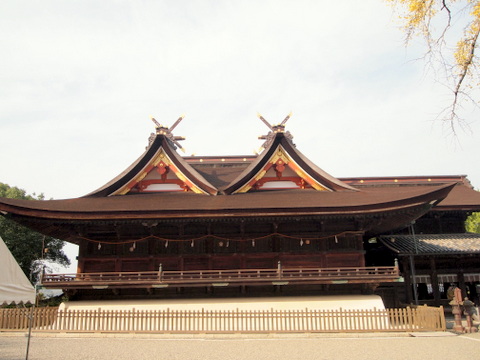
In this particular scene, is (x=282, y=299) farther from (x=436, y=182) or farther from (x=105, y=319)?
(x=436, y=182)

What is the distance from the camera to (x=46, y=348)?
11844 millimetres

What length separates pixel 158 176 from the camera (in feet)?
65.9

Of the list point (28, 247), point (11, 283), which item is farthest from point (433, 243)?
point (28, 247)

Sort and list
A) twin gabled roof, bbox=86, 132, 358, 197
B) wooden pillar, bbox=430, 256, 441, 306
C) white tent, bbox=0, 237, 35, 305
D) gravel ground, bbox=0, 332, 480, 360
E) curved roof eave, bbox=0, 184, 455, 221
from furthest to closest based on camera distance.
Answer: wooden pillar, bbox=430, 256, 441, 306 < twin gabled roof, bbox=86, 132, 358, 197 < curved roof eave, bbox=0, 184, 455, 221 < gravel ground, bbox=0, 332, 480, 360 < white tent, bbox=0, 237, 35, 305

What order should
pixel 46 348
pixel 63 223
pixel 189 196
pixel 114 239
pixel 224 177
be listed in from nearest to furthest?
pixel 46 348 < pixel 63 223 < pixel 114 239 < pixel 189 196 < pixel 224 177

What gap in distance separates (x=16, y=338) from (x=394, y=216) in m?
16.2

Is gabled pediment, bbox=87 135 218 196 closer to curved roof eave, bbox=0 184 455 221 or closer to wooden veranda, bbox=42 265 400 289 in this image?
curved roof eave, bbox=0 184 455 221

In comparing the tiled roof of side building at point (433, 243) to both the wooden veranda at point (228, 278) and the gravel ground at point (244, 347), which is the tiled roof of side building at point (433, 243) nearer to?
the wooden veranda at point (228, 278)

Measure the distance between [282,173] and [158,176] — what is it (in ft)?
22.0

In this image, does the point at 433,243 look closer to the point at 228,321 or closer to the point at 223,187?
the point at 223,187

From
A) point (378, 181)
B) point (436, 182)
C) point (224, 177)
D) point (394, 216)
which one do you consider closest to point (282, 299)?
point (394, 216)

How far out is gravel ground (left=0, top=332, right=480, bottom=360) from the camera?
10.4m

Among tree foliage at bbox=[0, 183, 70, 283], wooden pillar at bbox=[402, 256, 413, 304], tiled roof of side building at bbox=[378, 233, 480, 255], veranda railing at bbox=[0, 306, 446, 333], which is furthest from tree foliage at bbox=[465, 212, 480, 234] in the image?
tree foliage at bbox=[0, 183, 70, 283]

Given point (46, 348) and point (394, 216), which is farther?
point (394, 216)
